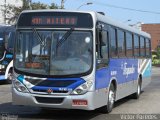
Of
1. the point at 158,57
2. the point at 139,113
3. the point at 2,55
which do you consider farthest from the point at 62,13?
the point at 158,57

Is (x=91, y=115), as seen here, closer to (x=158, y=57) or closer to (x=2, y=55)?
(x=2, y=55)

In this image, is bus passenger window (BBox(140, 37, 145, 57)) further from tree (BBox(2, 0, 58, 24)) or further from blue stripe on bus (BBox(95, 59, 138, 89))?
tree (BBox(2, 0, 58, 24))

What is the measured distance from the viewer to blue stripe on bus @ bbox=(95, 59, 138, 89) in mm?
12173

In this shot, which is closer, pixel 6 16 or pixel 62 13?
pixel 62 13

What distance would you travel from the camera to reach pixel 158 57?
85.0m

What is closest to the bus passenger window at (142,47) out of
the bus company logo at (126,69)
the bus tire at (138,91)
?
the bus tire at (138,91)

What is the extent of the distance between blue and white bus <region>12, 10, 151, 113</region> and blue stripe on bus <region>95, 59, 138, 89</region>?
3cm

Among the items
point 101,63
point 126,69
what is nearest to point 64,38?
point 101,63

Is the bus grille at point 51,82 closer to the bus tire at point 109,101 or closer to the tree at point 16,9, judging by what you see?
the bus tire at point 109,101

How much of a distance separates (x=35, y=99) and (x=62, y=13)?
231 cm

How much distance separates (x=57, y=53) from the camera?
11.7m

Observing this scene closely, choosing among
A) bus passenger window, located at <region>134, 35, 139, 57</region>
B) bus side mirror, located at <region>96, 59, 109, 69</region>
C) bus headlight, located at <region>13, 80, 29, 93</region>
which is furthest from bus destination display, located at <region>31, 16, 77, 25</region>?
bus passenger window, located at <region>134, 35, 139, 57</region>

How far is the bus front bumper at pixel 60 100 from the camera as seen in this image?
447 inches

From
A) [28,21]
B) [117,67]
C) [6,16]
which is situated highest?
[28,21]
